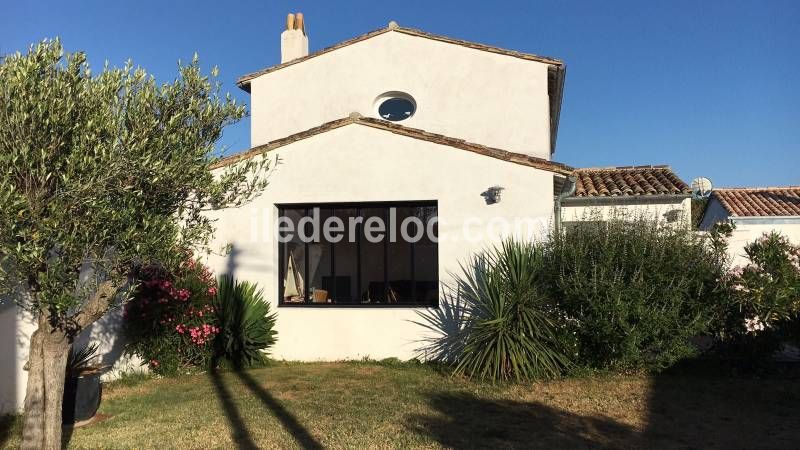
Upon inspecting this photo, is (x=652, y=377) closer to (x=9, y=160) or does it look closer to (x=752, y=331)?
(x=752, y=331)

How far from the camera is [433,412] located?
7.33 m

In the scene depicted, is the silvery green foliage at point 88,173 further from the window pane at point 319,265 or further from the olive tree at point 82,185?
the window pane at point 319,265

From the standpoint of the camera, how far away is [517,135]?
12.6m

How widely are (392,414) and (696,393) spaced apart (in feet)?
15.0

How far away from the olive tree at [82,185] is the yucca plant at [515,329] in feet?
16.6

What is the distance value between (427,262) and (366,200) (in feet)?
6.14

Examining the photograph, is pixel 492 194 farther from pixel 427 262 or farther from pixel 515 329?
pixel 515 329

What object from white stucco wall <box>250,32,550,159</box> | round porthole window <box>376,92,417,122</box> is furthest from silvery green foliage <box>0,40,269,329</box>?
round porthole window <box>376,92,417,122</box>

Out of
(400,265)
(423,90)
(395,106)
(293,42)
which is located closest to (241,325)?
(400,265)

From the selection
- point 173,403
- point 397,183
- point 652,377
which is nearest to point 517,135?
point 397,183

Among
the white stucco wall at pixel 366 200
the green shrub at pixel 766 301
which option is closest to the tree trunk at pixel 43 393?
the white stucco wall at pixel 366 200

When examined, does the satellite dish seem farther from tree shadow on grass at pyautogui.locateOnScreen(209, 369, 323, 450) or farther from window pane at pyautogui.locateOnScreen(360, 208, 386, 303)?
tree shadow on grass at pyautogui.locateOnScreen(209, 369, 323, 450)

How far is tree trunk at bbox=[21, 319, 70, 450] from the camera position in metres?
4.96

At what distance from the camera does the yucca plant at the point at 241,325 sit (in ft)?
34.0
